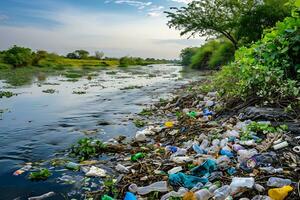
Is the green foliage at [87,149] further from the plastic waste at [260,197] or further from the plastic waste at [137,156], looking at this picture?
the plastic waste at [260,197]

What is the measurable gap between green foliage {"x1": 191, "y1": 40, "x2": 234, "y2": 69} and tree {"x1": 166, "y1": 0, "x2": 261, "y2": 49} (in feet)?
13.7

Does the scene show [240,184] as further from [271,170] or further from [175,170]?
[175,170]

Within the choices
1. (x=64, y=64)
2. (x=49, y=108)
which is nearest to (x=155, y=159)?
(x=49, y=108)

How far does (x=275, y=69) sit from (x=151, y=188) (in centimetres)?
410

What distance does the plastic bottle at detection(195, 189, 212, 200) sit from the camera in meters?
3.09

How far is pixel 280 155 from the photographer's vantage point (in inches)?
150

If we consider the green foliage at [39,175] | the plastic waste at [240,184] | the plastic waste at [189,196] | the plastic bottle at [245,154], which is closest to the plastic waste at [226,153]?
the plastic bottle at [245,154]

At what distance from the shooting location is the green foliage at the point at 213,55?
3253cm

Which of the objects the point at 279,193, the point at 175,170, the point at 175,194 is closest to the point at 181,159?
the point at 175,170

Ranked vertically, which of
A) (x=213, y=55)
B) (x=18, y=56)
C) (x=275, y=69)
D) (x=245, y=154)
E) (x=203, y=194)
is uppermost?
(x=18, y=56)

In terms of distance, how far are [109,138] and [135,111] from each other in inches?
133

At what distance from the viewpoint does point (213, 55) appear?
36938 millimetres

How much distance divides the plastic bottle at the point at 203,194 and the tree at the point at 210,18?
24.7 meters

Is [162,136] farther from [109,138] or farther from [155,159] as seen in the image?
[155,159]
